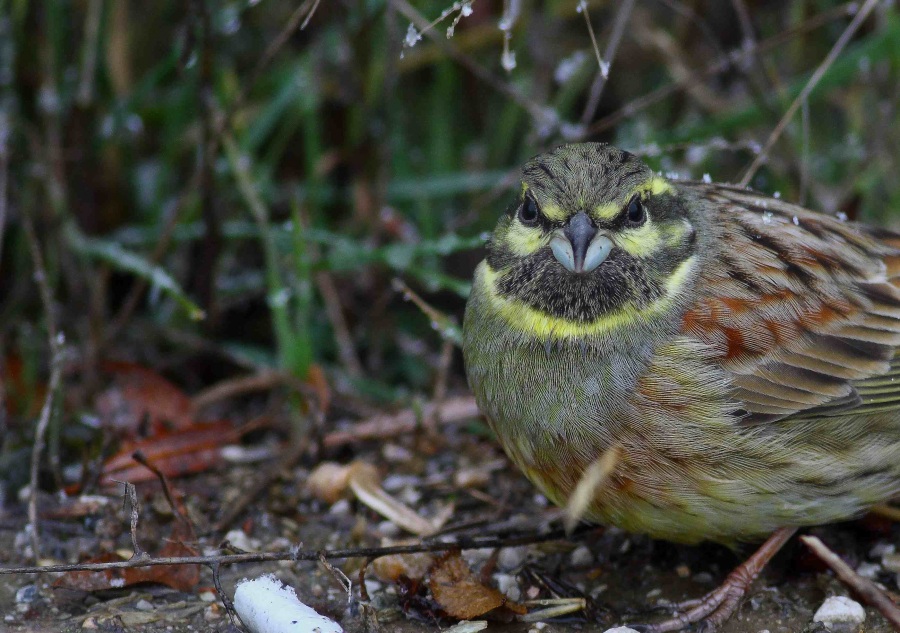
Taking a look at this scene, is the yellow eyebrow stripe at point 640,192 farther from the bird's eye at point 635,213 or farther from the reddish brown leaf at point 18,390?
the reddish brown leaf at point 18,390

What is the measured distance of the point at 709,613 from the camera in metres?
3.11

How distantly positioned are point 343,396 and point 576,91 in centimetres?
197

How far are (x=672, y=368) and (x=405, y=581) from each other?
3.02ft

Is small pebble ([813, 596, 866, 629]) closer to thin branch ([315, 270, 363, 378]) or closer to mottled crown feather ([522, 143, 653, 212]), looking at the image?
mottled crown feather ([522, 143, 653, 212])

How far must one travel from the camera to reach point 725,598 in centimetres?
314

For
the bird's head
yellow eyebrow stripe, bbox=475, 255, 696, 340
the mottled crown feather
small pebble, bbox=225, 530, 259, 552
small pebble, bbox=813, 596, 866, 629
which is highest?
the mottled crown feather

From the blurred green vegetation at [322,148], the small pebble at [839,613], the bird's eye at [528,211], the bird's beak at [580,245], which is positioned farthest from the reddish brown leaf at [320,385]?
the small pebble at [839,613]

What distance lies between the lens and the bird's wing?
123 inches

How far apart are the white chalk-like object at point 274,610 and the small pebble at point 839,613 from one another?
1.27 metres

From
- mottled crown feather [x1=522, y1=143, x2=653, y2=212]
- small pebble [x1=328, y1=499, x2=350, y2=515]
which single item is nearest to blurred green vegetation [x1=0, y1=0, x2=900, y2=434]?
small pebble [x1=328, y1=499, x2=350, y2=515]

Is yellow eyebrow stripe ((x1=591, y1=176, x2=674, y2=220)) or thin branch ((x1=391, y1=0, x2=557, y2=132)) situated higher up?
thin branch ((x1=391, y1=0, x2=557, y2=132))

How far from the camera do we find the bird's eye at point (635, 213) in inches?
119

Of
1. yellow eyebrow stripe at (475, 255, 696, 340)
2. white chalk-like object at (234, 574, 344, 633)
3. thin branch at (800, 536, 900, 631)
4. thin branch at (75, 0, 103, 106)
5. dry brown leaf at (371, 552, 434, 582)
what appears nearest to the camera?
thin branch at (800, 536, 900, 631)

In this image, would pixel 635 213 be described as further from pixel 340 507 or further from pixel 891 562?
pixel 340 507
